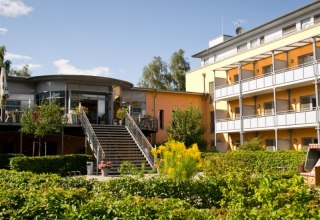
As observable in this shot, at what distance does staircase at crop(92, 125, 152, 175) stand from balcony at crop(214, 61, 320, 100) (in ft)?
30.8

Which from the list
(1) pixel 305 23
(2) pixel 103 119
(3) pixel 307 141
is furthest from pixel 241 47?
(2) pixel 103 119

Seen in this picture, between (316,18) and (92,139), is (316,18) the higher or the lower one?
the higher one

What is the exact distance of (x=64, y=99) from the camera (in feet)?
91.6

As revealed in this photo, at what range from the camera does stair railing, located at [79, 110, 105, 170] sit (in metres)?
22.5

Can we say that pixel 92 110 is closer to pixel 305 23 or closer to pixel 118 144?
pixel 118 144

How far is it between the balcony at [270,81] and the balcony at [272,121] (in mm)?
2012

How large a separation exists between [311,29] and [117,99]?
1530 centimetres

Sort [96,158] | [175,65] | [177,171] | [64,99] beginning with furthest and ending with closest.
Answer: [175,65] → [64,99] → [96,158] → [177,171]

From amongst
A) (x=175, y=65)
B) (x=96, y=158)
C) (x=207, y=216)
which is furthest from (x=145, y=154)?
(x=175, y=65)

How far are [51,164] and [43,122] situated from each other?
121 inches

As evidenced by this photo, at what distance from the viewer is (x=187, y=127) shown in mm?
30406

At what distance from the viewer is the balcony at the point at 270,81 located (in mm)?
23953

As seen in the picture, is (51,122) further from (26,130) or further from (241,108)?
(241,108)

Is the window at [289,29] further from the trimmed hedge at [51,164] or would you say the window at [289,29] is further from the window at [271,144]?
the trimmed hedge at [51,164]
